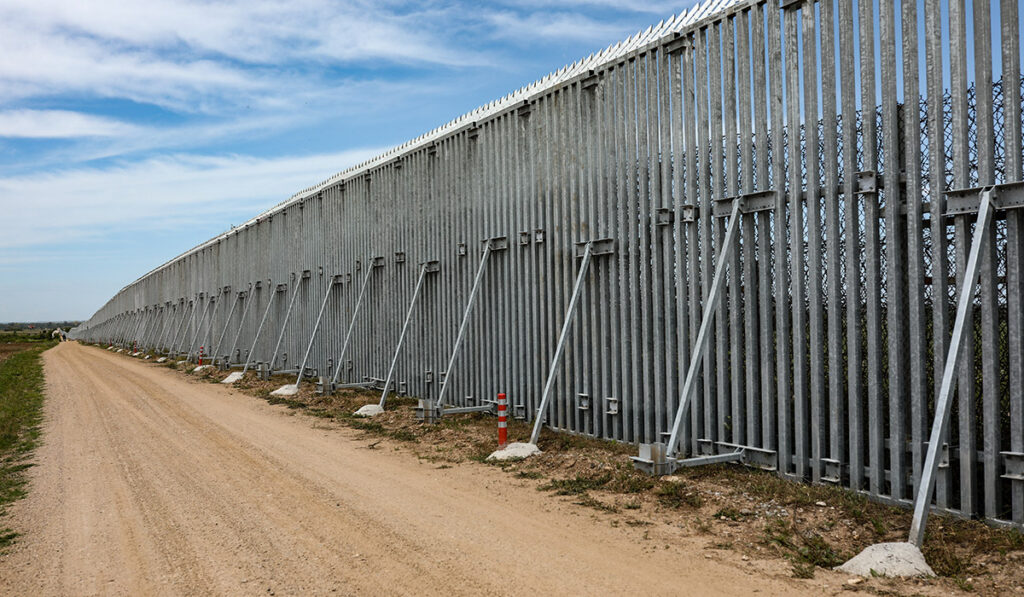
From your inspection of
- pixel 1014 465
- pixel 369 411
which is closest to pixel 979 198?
pixel 1014 465

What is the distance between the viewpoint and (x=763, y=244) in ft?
30.0

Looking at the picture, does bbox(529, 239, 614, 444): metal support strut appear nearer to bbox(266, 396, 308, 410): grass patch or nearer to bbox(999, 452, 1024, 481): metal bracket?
bbox(999, 452, 1024, 481): metal bracket

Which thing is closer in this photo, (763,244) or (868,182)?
(868,182)

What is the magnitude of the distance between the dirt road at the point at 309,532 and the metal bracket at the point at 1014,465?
99.4 inches

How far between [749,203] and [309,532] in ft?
20.8

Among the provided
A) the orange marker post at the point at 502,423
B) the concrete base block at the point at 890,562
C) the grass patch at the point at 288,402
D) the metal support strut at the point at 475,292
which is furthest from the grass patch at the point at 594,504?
the grass patch at the point at 288,402

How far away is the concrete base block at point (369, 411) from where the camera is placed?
1641cm

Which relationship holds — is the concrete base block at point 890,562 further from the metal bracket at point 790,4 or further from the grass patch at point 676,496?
the metal bracket at point 790,4

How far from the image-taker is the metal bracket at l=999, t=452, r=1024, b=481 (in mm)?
6645

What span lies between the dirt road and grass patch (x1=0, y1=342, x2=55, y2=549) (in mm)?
256

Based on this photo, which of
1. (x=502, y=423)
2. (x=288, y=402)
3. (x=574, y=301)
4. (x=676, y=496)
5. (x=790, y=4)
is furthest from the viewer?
(x=288, y=402)

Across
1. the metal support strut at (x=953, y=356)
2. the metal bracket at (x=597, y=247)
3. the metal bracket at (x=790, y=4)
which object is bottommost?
the metal support strut at (x=953, y=356)

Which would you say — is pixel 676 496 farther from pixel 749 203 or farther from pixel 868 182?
pixel 868 182

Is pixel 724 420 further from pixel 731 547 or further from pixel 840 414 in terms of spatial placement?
pixel 731 547
